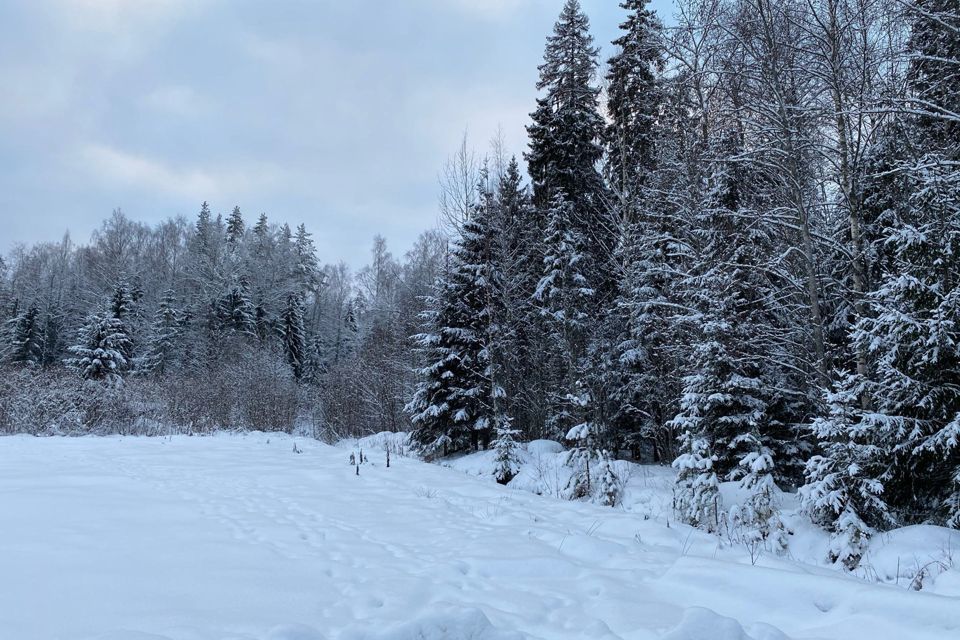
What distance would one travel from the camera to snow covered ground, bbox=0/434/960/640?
3180 millimetres

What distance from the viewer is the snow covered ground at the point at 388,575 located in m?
3.18

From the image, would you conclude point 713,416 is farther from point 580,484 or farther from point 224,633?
point 224,633

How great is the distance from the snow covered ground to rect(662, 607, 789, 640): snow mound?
0.4 inches

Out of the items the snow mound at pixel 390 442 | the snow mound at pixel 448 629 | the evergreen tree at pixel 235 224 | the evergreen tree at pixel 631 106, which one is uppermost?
the evergreen tree at pixel 235 224

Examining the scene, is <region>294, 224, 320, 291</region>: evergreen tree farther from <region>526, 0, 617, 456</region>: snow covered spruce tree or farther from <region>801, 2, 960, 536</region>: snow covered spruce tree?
<region>801, 2, 960, 536</region>: snow covered spruce tree

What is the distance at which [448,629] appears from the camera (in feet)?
9.66

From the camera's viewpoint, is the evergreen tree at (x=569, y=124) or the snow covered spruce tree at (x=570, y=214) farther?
the evergreen tree at (x=569, y=124)

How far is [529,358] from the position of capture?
19.2 meters

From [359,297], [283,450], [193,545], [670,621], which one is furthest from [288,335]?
[670,621]

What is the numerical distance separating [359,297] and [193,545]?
52.0m

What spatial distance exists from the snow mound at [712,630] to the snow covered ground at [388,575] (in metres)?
0.01

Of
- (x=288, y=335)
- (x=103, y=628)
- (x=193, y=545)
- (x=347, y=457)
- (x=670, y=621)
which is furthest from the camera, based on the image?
(x=288, y=335)

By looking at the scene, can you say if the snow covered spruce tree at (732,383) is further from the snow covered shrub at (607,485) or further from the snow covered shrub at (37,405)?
the snow covered shrub at (37,405)

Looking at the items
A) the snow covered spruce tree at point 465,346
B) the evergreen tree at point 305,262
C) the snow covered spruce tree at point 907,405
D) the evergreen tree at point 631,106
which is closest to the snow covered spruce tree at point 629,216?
the evergreen tree at point 631,106
